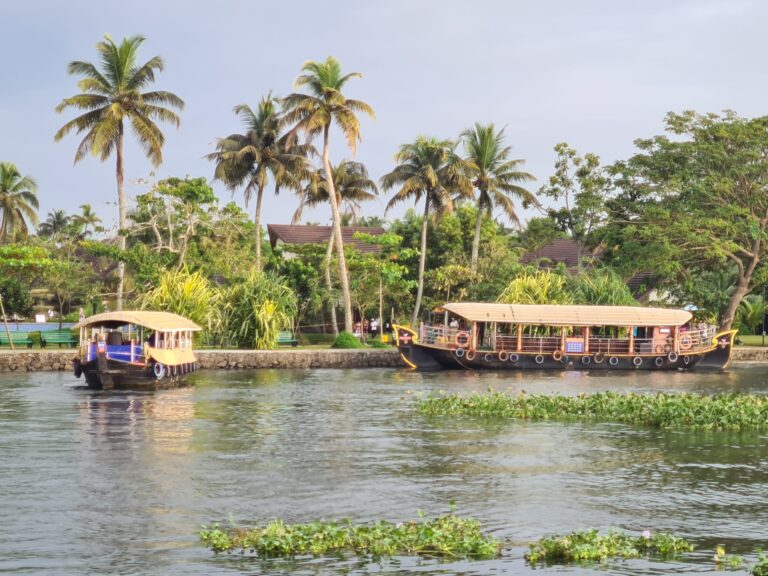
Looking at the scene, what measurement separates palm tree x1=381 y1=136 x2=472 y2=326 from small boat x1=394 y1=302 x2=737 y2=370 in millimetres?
11742

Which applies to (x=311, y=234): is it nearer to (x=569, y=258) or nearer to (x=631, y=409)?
(x=569, y=258)

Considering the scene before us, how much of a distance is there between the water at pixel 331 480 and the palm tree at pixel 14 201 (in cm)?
4854

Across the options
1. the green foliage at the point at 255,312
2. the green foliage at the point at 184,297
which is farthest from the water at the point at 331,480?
the green foliage at the point at 255,312

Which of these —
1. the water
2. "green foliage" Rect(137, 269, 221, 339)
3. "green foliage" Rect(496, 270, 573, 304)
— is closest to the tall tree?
"green foliage" Rect(496, 270, 573, 304)

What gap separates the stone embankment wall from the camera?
47.2m

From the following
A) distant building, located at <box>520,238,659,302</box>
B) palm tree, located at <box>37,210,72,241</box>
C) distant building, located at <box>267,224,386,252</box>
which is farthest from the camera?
palm tree, located at <box>37,210,72,241</box>

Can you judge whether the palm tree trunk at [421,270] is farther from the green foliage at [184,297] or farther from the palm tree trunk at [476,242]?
the green foliage at [184,297]

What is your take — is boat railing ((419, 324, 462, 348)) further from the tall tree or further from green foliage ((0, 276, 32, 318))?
green foliage ((0, 276, 32, 318))

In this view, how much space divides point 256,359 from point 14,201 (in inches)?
1437

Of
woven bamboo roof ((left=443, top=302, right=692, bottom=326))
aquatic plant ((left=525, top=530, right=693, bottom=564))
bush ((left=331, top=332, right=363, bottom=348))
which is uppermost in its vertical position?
woven bamboo roof ((left=443, top=302, right=692, bottom=326))

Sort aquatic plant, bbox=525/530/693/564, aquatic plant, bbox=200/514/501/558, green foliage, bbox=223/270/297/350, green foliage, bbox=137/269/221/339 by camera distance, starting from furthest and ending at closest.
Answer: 1. green foliage, bbox=223/270/297/350
2. green foliage, bbox=137/269/221/339
3. aquatic plant, bbox=200/514/501/558
4. aquatic plant, bbox=525/530/693/564

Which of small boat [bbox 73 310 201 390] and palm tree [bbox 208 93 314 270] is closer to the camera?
small boat [bbox 73 310 201 390]

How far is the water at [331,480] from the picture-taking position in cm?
1466

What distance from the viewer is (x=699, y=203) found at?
194 ft
